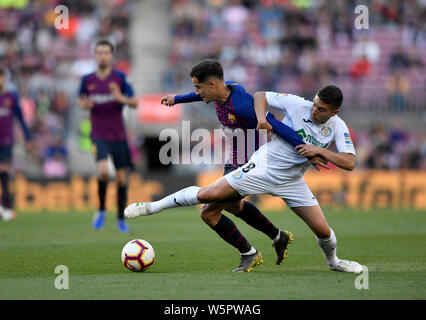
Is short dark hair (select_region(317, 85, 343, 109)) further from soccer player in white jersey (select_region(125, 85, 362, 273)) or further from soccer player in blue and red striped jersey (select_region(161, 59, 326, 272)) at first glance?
soccer player in blue and red striped jersey (select_region(161, 59, 326, 272))

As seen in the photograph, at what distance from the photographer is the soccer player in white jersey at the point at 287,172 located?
6934 millimetres

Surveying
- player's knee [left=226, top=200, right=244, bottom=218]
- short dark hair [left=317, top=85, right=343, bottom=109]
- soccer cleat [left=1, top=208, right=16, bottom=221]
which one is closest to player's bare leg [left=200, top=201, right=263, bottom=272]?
player's knee [left=226, top=200, right=244, bottom=218]

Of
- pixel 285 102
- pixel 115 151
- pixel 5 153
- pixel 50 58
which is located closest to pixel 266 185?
pixel 285 102

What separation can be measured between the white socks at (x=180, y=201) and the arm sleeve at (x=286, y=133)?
91cm

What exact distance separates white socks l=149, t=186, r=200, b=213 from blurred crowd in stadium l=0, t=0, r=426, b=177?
13670 millimetres

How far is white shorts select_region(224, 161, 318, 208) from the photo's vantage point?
6.93m

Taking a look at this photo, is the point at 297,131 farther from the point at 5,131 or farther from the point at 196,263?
the point at 5,131

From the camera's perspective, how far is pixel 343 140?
22.6 ft

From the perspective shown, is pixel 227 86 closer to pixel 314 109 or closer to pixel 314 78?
pixel 314 109

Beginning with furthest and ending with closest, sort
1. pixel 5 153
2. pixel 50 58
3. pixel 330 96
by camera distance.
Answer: pixel 50 58 < pixel 5 153 < pixel 330 96

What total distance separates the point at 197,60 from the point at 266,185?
17.0m
